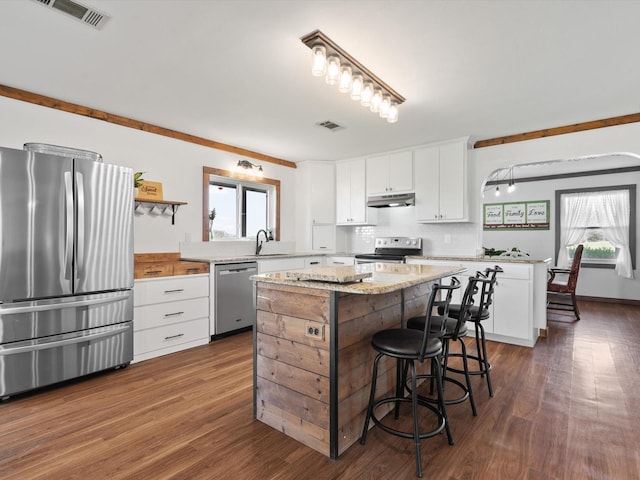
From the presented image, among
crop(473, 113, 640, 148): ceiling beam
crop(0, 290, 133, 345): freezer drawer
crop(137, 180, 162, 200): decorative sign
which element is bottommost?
crop(0, 290, 133, 345): freezer drawer

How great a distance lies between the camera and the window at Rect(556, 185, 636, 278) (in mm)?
6125

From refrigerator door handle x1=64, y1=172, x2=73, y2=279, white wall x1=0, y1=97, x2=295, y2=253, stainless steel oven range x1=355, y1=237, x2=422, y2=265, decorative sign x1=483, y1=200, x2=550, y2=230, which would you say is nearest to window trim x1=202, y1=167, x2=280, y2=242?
white wall x1=0, y1=97, x2=295, y2=253

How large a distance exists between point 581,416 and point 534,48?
2.49 meters

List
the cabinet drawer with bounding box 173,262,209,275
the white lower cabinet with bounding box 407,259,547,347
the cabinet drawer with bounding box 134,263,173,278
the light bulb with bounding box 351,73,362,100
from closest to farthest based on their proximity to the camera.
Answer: the light bulb with bounding box 351,73,362,100, the cabinet drawer with bounding box 134,263,173,278, the cabinet drawer with bounding box 173,262,209,275, the white lower cabinet with bounding box 407,259,547,347

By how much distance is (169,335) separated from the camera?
11.5ft

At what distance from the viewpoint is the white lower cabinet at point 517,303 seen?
3.71m

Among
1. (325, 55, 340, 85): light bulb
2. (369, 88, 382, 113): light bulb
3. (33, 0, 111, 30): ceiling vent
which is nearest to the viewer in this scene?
(33, 0, 111, 30): ceiling vent

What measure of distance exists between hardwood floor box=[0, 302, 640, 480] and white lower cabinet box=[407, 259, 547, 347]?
638 millimetres

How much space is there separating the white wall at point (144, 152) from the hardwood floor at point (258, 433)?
161cm

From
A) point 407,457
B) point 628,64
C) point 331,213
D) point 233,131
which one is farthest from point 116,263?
point 628,64

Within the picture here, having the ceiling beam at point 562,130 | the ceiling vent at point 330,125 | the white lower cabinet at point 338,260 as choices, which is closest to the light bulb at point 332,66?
the ceiling vent at point 330,125

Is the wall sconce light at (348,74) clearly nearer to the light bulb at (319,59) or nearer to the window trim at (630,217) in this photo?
the light bulb at (319,59)

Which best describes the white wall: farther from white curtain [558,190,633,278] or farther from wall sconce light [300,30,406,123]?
white curtain [558,190,633,278]

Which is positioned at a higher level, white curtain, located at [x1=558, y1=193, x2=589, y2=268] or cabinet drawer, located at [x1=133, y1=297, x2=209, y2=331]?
white curtain, located at [x1=558, y1=193, x2=589, y2=268]
